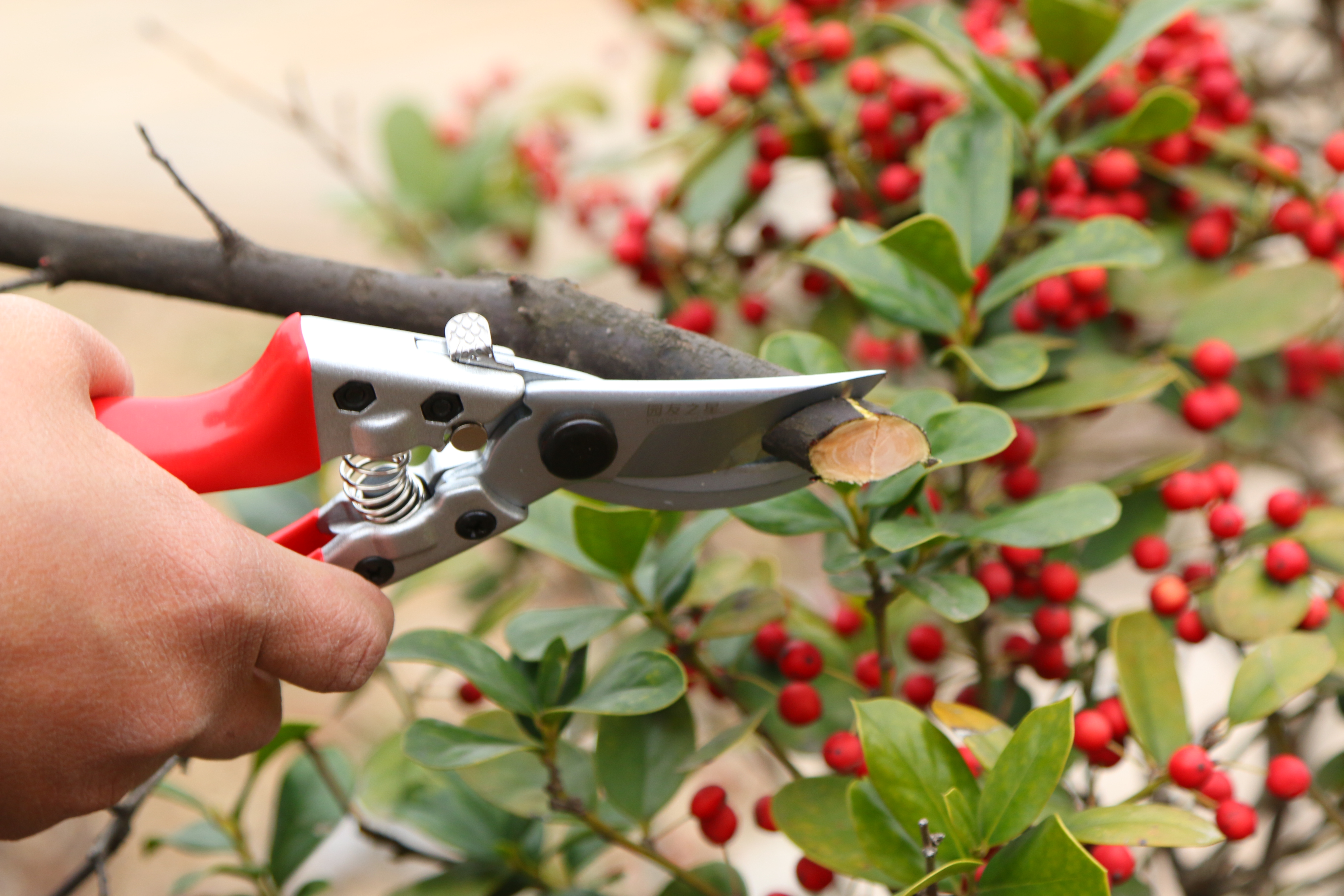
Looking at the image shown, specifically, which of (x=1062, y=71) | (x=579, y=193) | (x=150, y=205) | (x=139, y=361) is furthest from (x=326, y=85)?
(x=1062, y=71)

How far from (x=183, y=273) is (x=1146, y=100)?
72cm

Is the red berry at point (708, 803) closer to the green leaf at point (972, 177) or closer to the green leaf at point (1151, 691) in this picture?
the green leaf at point (1151, 691)

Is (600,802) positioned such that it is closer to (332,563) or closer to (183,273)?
(332,563)

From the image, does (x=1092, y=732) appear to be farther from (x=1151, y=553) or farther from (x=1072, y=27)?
(x=1072, y=27)

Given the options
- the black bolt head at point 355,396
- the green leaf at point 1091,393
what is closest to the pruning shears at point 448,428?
the black bolt head at point 355,396

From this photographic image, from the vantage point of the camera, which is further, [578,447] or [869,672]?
[869,672]

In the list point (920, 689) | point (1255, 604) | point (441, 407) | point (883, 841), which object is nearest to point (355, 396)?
point (441, 407)

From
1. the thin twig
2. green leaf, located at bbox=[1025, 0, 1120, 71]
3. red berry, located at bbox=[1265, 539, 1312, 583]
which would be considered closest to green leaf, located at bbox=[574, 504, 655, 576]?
the thin twig

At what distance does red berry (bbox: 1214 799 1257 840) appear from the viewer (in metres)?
0.65

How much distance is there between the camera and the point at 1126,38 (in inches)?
30.2

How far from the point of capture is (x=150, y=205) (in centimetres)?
381

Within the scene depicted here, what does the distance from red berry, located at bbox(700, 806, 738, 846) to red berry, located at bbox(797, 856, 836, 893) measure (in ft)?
0.21

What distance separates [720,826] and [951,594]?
0.28 metres

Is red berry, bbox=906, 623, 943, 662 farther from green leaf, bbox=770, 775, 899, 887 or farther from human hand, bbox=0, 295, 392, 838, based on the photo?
human hand, bbox=0, 295, 392, 838
